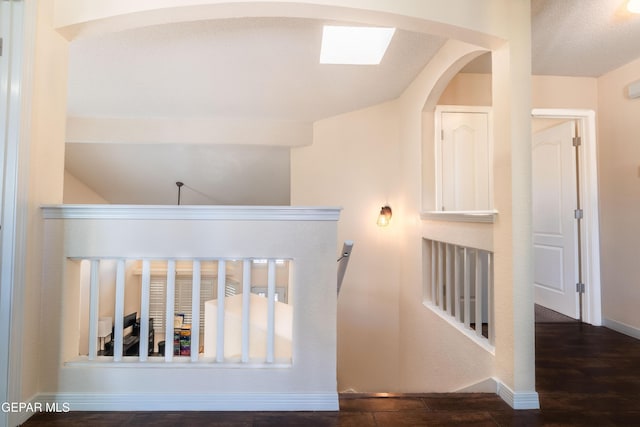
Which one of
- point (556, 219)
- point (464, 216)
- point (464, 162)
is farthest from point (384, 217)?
point (556, 219)

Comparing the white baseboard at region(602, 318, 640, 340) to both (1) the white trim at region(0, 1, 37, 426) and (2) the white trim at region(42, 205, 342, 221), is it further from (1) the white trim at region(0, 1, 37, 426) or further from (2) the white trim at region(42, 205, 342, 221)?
(1) the white trim at region(0, 1, 37, 426)

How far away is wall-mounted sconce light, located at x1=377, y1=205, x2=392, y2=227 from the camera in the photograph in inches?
158

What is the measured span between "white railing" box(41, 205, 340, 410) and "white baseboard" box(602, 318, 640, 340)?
282cm

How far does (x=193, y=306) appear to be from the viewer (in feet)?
6.12

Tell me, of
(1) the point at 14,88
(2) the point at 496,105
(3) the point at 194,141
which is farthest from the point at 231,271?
(2) the point at 496,105

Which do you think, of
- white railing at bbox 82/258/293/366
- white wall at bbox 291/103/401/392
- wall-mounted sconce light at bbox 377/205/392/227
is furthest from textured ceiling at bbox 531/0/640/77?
white railing at bbox 82/258/293/366

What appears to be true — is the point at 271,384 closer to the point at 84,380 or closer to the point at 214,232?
the point at 214,232

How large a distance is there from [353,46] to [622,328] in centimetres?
338

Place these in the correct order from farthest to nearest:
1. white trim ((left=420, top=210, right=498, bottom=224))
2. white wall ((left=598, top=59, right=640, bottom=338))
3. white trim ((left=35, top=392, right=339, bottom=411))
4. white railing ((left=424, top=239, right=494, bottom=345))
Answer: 1. white wall ((left=598, top=59, right=640, bottom=338))
2. white railing ((left=424, top=239, right=494, bottom=345))
3. white trim ((left=420, top=210, right=498, bottom=224))
4. white trim ((left=35, top=392, right=339, bottom=411))

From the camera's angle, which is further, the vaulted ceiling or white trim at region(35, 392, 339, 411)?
the vaulted ceiling

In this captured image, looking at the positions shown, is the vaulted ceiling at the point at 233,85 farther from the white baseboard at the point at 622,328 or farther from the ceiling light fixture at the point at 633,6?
the white baseboard at the point at 622,328

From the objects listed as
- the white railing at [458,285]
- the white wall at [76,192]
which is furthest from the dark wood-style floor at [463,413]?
the white wall at [76,192]

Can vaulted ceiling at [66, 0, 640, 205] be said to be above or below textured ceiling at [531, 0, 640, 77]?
below

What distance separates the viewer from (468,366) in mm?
2447
